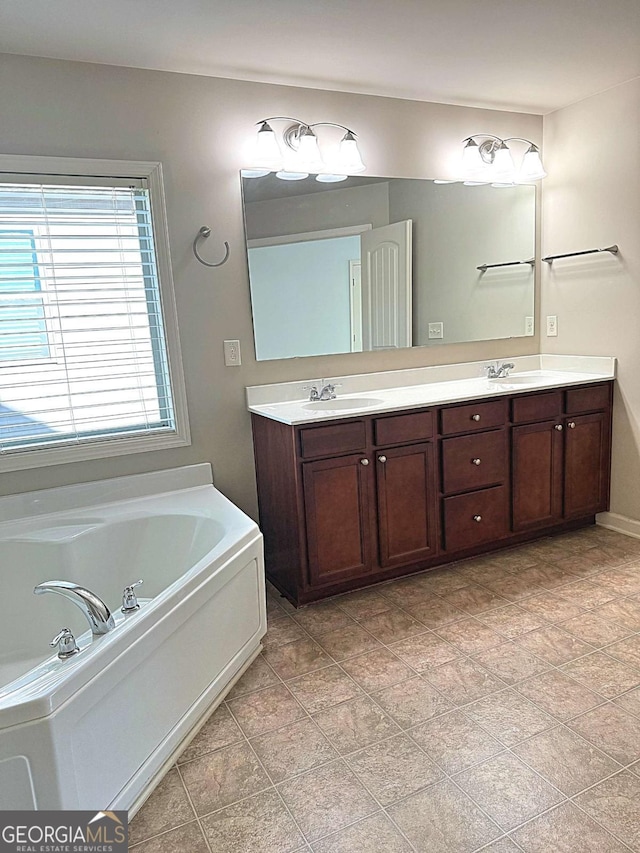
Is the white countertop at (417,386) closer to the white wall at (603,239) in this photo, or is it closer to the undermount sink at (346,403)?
the undermount sink at (346,403)

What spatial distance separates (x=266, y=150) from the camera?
2.76 metres

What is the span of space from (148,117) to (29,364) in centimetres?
117

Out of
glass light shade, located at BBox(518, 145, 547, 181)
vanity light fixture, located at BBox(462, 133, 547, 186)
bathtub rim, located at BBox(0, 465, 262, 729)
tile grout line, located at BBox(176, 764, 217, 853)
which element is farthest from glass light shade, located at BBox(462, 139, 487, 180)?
tile grout line, located at BBox(176, 764, 217, 853)

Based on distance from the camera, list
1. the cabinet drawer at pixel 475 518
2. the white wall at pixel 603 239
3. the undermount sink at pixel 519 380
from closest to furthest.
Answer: the cabinet drawer at pixel 475 518 → the white wall at pixel 603 239 → the undermount sink at pixel 519 380

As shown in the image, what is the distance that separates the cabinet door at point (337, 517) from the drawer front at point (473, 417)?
1.60 feet

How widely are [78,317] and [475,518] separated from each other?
83.6 inches

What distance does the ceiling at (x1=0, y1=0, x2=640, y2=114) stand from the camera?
2.10 meters

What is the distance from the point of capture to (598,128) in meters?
3.22

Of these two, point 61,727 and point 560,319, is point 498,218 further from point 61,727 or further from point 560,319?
point 61,727

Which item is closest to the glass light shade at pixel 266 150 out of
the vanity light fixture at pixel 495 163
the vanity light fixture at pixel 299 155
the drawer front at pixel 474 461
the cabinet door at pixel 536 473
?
the vanity light fixture at pixel 299 155

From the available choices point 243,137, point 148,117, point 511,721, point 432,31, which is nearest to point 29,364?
point 148,117

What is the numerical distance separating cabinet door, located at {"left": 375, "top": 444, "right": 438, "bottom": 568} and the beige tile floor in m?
0.22

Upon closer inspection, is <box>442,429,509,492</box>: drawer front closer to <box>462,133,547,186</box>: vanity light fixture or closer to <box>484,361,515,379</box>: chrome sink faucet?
<box>484,361,515,379</box>: chrome sink faucet

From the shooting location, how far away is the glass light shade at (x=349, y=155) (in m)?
2.92
